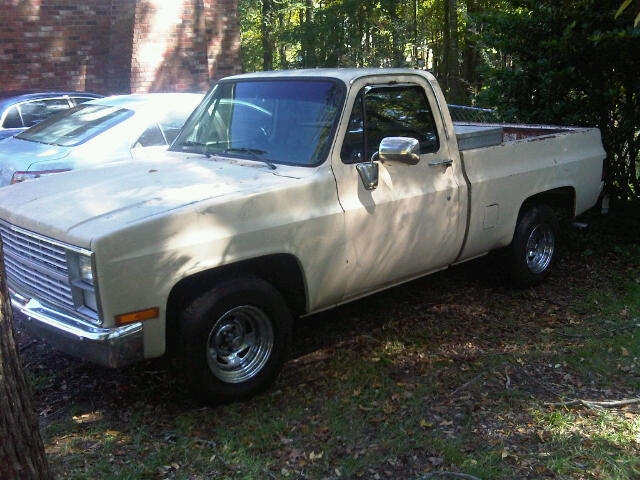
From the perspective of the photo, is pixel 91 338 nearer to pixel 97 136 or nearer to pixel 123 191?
pixel 123 191

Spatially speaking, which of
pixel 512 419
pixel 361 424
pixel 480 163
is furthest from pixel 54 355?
pixel 480 163

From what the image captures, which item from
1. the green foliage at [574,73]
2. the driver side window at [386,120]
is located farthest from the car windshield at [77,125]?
the green foliage at [574,73]

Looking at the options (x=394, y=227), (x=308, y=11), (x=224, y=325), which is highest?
(x=308, y=11)

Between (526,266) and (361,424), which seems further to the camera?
(526,266)

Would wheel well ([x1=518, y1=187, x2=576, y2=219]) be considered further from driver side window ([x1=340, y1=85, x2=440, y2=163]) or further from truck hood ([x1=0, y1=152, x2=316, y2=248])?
truck hood ([x1=0, y1=152, x2=316, y2=248])

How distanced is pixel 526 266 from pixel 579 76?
2.67 metres

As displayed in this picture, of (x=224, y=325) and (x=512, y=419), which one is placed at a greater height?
Result: (x=224, y=325)

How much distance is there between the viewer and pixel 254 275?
434cm

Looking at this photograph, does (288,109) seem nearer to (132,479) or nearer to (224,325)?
(224,325)

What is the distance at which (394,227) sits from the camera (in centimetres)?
493

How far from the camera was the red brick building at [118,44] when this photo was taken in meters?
13.8

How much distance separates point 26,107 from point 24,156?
3404 millimetres

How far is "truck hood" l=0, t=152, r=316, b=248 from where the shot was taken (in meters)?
3.88

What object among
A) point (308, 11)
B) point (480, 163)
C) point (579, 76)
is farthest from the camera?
point (308, 11)
